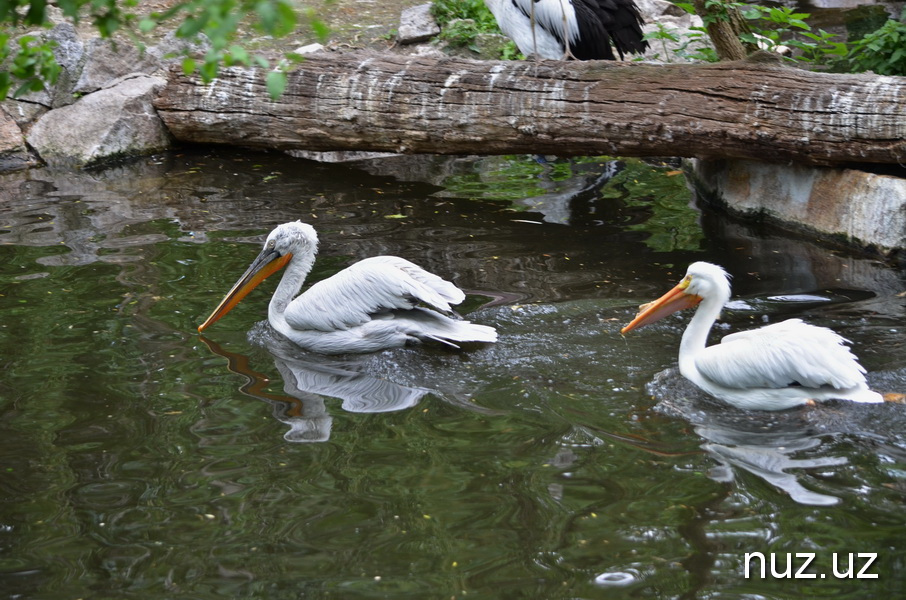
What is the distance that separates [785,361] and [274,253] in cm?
228

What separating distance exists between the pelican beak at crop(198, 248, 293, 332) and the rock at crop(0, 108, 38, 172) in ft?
11.8

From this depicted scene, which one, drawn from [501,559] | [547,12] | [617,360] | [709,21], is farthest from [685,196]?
[501,559]

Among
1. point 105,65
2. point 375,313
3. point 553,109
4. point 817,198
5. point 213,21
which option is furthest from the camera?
point 105,65

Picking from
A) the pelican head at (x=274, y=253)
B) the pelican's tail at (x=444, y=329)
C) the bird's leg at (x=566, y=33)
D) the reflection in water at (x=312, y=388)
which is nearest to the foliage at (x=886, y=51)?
the bird's leg at (x=566, y=33)

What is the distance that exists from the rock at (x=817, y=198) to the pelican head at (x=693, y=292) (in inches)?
69.6

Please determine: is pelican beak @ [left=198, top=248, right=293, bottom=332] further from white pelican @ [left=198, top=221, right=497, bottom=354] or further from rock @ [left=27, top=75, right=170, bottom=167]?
rock @ [left=27, top=75, right=170, bottom=167]

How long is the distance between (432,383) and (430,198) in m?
2.67

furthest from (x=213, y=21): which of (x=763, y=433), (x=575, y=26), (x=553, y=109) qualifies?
(x=575, y=26)

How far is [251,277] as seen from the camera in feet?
14.0

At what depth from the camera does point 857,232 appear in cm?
507

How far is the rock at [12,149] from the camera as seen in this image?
700 cm

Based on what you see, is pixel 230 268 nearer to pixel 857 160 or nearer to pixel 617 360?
pixel 617 360

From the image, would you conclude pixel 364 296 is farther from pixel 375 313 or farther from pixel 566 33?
pixel 566 33

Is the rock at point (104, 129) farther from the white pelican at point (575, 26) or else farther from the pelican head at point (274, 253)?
the pelican head at point (274, 253)
